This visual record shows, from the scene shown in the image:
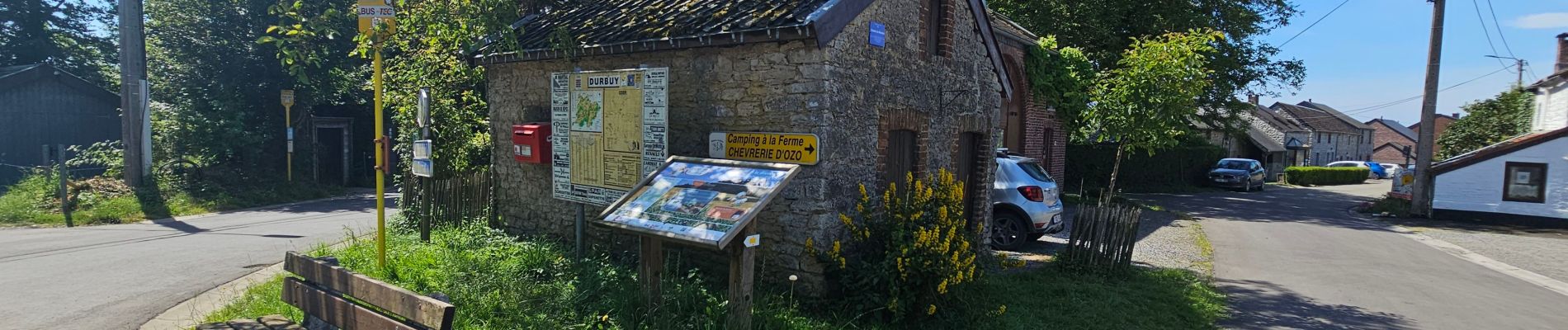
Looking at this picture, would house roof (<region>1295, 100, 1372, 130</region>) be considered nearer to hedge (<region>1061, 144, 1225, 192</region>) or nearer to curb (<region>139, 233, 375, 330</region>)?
hedge (<region>1061, 144, 1225, 192</region>)

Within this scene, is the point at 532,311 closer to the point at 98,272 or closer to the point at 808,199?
the point at 808,199

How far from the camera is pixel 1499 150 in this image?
650 inches

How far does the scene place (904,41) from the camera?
278 inches

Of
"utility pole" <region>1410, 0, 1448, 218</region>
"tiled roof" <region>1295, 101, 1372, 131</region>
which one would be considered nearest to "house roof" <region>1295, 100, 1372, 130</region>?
"tiled roof" <region>1295, 101, 1372, 131</region>

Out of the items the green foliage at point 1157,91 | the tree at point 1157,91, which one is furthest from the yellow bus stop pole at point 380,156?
the green foliage at point 1157,91

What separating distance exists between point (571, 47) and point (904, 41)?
10.8 ft

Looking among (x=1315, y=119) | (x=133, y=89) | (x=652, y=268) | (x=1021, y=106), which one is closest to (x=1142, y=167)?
(x=1021, y=106)

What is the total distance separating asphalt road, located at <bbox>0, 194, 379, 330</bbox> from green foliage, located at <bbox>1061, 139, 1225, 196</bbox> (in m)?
18.9

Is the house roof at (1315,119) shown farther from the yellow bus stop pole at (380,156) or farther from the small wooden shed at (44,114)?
the small wooden shed at (44,114)

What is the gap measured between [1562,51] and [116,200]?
37.1 m

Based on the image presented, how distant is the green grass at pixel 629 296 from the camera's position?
542cm

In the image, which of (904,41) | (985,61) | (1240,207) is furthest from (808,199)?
(1240,207)

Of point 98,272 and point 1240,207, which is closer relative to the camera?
point 98,272

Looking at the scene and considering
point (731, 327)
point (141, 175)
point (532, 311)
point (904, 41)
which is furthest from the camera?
point (141, 175)
